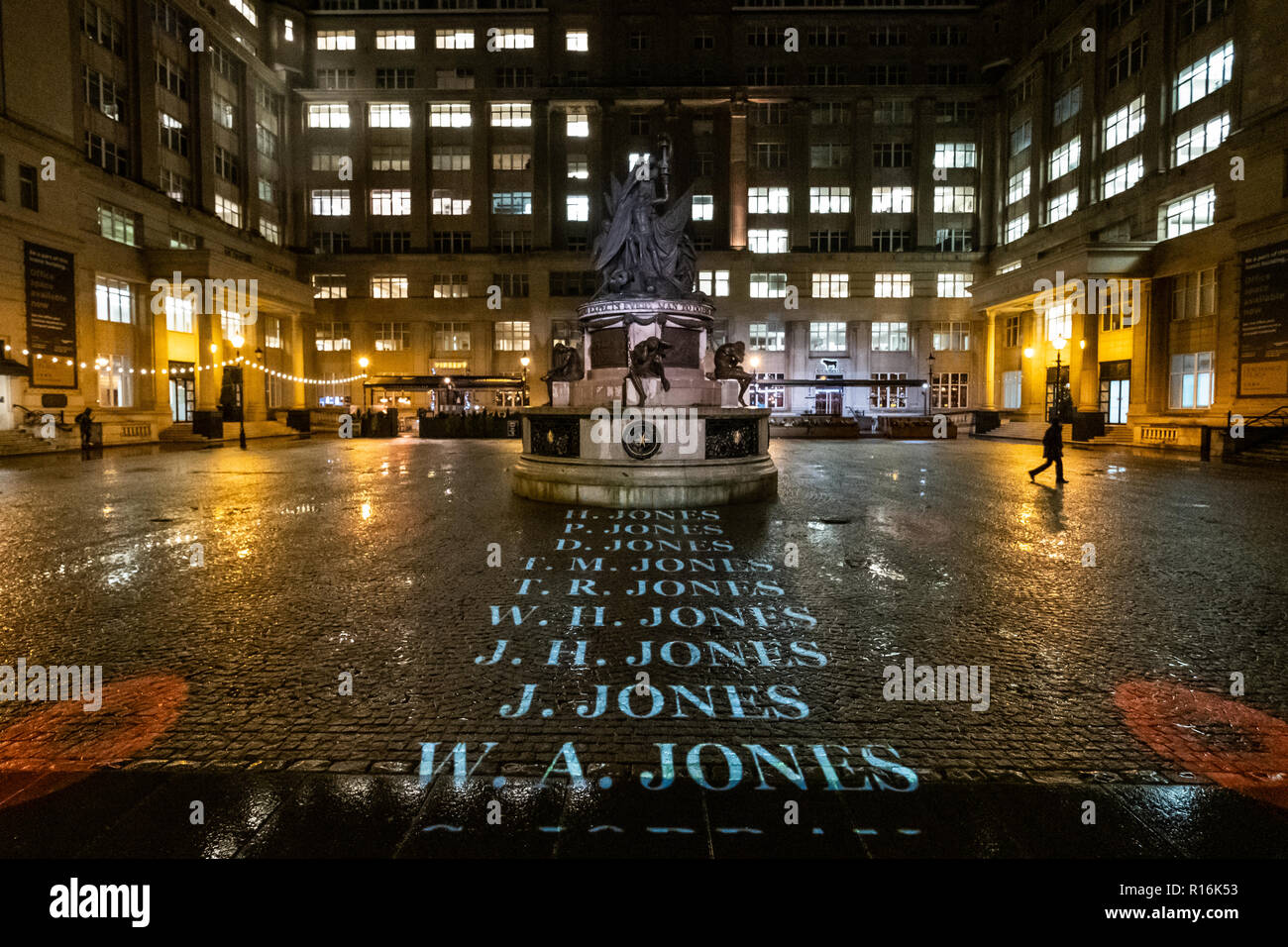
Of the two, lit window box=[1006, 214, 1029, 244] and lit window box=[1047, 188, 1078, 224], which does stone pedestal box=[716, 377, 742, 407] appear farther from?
lit window box=[1006, 214, 1029, 244]

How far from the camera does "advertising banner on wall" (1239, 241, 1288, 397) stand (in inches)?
1065

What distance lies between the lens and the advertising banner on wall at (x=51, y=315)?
30.8 m

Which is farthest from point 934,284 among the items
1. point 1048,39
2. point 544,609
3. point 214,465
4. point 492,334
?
point 544,609

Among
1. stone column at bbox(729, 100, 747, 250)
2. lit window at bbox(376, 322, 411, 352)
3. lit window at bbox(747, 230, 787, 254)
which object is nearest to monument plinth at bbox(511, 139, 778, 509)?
stone column at bbox(729, 100, 747, 250)

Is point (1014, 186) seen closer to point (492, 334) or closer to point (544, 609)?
point (492, 334)

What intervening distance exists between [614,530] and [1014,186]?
5755cm

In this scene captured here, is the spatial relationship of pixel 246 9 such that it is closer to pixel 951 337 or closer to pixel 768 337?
pixel 768 337

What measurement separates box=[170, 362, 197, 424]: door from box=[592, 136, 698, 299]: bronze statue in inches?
1443

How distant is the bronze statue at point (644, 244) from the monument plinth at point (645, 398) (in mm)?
24

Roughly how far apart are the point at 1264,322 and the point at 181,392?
181 feet

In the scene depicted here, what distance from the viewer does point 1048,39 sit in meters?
47.6

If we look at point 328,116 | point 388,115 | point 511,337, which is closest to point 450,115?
point 388,115

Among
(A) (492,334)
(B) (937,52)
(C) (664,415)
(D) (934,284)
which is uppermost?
(B) (937,52)

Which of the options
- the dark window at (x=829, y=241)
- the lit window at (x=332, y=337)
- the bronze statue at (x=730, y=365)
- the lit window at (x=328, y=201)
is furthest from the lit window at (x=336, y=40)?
the bronze statue at (x=730, y=365)
